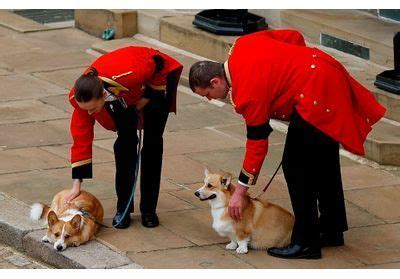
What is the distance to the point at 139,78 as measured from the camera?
859 cm

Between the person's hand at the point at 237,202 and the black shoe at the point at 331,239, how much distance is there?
26.7 inches

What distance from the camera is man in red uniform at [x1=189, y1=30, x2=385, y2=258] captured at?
8.28 meters

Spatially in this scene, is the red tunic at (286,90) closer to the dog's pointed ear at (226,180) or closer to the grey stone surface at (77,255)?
the dog's pointed ear at (226,180)

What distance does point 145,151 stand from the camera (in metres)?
9.03

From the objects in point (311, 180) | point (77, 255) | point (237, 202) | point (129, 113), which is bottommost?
point (77, 255)

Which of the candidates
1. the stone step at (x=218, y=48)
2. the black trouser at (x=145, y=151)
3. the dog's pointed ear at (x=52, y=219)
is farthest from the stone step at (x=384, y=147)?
the dog's pointed ear at (x=52, y=219)

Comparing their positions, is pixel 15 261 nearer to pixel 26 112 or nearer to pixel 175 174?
pixel 175 174

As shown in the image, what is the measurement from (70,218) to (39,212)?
393mm

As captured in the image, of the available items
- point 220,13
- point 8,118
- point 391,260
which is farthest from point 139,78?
point 220,13

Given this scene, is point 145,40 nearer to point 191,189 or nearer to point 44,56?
point 44,56

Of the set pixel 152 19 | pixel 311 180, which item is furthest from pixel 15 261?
pixel 152 19

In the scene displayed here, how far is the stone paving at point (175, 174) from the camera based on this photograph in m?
8.72

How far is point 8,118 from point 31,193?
227 centimetres

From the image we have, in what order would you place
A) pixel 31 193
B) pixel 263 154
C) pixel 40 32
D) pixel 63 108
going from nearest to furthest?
1. pixel 263 154
2. pixel 31 193
3. pixel 63 108
4. pixel 40 32
